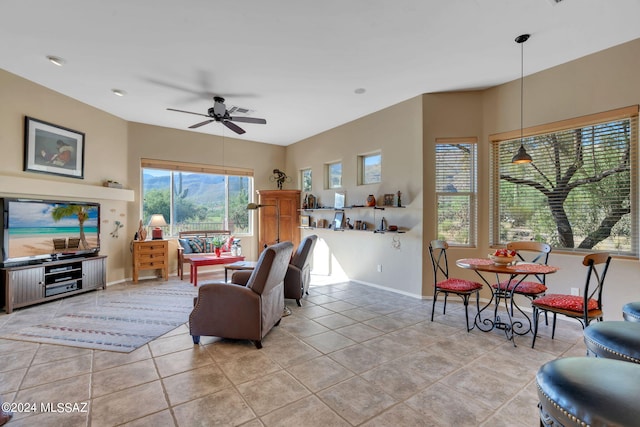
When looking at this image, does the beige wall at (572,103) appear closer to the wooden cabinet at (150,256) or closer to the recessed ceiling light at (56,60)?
the wooden cabinet at (150,256)

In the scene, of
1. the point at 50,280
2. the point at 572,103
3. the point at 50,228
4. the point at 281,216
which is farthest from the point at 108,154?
the point at 572,103

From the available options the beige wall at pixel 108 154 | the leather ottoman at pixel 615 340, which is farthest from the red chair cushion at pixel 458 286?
the beige wall at pixel 108 154

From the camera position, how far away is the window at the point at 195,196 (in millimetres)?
6238

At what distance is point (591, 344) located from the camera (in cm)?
169

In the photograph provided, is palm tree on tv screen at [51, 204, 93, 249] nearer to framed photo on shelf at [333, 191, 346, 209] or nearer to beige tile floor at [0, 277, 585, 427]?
A: beige tile floor at [0, 277, 585, 427]

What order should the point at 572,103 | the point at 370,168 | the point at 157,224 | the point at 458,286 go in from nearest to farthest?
the point at 458,286, the point at 572,103, the point at 370,168, the point at 157,224

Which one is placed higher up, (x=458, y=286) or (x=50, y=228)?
(x=50, y=228)

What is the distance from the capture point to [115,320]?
361cm

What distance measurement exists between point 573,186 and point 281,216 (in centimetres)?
533

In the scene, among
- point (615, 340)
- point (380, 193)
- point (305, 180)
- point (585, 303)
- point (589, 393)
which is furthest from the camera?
point (305, 180)

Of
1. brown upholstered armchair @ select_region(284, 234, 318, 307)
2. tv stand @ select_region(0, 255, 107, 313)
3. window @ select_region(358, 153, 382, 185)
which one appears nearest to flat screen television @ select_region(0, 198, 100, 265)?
tv stand @ select_region(0, 255, 107, 313)

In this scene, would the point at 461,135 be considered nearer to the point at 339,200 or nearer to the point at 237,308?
the point at 339,200

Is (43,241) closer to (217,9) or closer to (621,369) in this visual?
(217,9)

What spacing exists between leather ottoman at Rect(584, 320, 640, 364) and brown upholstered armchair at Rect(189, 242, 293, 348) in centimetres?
Answer: 235
